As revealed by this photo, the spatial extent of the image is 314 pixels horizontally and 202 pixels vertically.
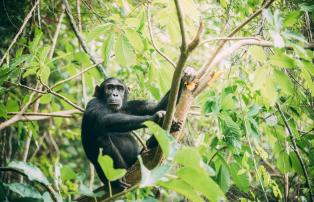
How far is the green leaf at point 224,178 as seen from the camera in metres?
3.21

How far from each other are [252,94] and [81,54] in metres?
1.82

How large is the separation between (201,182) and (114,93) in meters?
3.35

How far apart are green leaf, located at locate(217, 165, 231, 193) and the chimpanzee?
32.7 inches

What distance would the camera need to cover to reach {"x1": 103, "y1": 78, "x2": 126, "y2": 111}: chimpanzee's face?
188 inches

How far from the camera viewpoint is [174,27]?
313cm

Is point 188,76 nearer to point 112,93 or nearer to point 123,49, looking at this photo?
point 123,49

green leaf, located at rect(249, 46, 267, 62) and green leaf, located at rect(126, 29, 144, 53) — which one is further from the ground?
green leaf, located at rect(126, 29, 144, 53)

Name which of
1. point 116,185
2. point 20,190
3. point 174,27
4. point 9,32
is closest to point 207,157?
point 116,185

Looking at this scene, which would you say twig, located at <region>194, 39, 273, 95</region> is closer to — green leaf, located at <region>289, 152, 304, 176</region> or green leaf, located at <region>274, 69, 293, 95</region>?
green leaf, located at <region>274, 69, 293, 95</region>

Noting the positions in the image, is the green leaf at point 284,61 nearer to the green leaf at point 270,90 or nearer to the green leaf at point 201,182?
the green leaf at point 270,90

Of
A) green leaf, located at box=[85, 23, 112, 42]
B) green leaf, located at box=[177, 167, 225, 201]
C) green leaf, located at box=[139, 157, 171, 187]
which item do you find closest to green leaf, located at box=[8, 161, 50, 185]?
green leaf, located at box=[139, 157, 171, 187]

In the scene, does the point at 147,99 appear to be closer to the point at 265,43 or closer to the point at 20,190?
the point at 265,43

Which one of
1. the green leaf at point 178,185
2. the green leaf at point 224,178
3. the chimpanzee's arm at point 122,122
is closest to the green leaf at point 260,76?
the green leaf at point 224,178

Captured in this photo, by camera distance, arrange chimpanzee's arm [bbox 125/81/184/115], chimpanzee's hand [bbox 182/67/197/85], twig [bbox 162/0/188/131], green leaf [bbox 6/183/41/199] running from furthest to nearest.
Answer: chimpanzee's arm [bbox 125/81/184/115], chimpanzee's hand [bbox 182/67/197/85], twig [bbox 162/0/188/131], green leaf [bbox 6/183/41/199]
